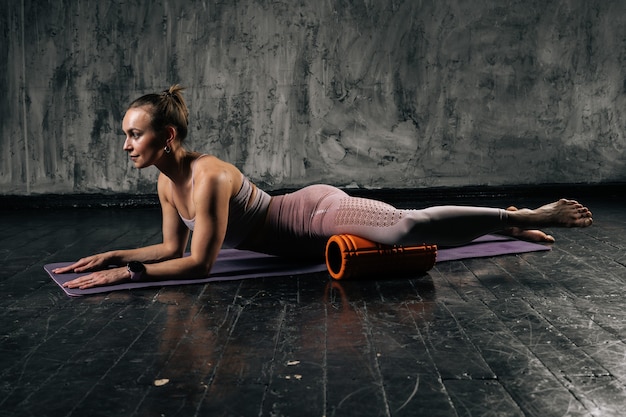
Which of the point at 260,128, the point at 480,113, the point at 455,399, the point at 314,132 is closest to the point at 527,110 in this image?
the point at 480,113

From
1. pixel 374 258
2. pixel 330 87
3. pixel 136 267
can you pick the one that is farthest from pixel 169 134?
pixel 330 87

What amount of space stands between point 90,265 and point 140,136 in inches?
25.8

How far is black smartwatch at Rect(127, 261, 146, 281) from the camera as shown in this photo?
2.87m

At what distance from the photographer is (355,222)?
118 inches

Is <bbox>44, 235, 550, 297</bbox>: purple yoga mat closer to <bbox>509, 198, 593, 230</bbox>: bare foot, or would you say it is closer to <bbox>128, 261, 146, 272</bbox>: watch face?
<bbox>128, 261, 146, 272</bbox>: watch face

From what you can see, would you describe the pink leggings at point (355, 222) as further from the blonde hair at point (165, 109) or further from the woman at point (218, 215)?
the blonde hair at point (165, 109)

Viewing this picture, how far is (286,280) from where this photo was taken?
305 centimetres

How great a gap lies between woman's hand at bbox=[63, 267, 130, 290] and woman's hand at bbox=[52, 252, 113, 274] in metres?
0.22

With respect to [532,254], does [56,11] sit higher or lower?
higher

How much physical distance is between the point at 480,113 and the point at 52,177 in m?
3.19

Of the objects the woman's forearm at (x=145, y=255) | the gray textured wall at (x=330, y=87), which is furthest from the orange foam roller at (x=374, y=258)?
the gray textured wall at (x=330, y=87)

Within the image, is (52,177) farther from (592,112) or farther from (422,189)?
(592,112)

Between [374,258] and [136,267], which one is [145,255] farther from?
[374,258]

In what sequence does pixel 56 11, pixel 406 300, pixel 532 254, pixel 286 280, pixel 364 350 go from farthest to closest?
1. pixel 56 11
2. pixel 532 254
3. pixel 286 280
4. pixel 406 300
5. pixel 364 350
